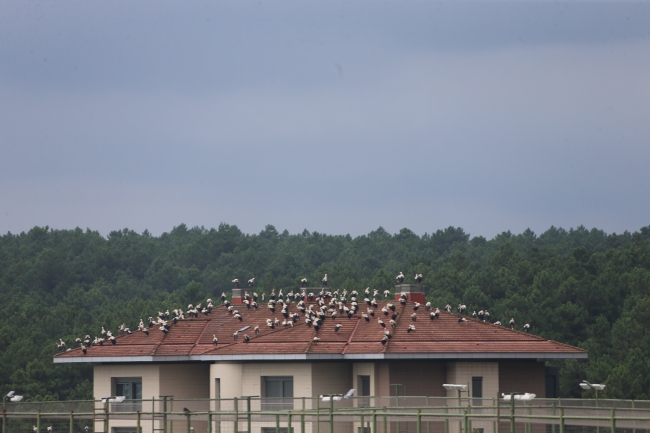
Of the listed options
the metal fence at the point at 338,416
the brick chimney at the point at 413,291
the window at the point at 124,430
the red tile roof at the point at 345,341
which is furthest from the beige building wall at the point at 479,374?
the window at the point at 124,430

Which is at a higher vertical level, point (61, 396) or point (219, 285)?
point (219, 285)

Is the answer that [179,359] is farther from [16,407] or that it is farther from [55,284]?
[55,284]

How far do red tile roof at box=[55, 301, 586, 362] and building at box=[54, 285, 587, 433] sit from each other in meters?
0.04

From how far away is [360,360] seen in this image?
154 feet

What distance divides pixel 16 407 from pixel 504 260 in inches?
3755

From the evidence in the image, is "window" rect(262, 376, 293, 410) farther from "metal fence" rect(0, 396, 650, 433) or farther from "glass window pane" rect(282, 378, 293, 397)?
"metal fence" rect(0, 396, 650, 433)

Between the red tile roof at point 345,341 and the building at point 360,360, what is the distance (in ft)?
0.13

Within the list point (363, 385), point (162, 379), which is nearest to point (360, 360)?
point (363, 385)

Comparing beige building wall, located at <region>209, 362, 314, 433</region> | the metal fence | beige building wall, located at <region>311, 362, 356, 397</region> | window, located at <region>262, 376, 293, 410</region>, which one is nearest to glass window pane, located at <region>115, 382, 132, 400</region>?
beige building wall, located at <region>209, 362, 314, 433</region>

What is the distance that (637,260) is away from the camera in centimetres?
10331

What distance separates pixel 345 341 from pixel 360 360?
1374 mm

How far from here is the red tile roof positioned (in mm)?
46031

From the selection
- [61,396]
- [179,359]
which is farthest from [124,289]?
[179,359]

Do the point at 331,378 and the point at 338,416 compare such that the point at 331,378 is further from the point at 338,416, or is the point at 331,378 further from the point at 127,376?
the point at 338,416
